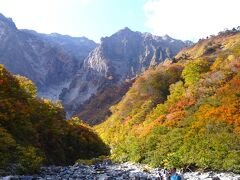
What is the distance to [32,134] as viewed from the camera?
56750mm

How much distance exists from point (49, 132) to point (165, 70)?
50.7m

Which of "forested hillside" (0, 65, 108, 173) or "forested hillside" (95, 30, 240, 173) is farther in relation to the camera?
"forested hillside" (95, 30, 240, 173)

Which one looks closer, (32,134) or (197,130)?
(197,130)

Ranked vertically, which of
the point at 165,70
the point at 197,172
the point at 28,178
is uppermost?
the point at 165,70

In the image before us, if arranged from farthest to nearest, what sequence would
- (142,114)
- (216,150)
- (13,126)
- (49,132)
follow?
1. (142,114)
2. (49,132)
3. (13,126)
4. (216,150)

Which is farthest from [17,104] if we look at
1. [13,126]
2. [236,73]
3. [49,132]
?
[236,73]

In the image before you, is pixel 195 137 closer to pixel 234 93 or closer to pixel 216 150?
pixel 216 150

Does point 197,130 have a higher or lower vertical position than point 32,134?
lower

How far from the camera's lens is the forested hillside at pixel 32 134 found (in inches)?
1700

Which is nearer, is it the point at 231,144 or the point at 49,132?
the point at 231,144

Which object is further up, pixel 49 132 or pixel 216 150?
pixel 49 132

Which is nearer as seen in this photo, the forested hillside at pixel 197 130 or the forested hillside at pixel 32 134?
the forested hillside at pixel 32 134

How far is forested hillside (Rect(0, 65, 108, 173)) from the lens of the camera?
43.2 meters

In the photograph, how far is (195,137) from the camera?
5244cm
